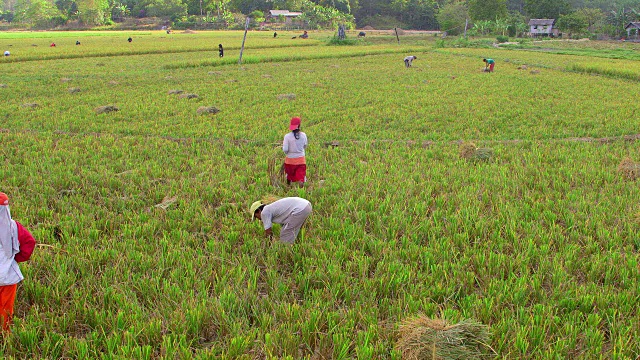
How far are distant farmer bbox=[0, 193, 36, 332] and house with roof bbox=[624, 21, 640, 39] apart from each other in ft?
182

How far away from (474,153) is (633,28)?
168 feet

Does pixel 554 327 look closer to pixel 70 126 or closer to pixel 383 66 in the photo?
pixel 70 126

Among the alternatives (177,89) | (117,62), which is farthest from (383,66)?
(117,62)

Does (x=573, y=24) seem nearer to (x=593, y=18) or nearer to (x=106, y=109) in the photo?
(x=593, y=18)

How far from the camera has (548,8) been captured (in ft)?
176

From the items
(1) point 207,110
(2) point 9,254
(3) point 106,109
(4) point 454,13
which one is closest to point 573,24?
(4) point 454,13

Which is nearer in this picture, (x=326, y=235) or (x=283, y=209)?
(x=283, y=209)

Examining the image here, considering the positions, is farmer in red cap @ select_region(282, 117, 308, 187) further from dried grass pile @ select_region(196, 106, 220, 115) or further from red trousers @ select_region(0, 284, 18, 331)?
dried grass pile @ select_region(196, 106, 220, 115)

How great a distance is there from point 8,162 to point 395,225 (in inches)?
226

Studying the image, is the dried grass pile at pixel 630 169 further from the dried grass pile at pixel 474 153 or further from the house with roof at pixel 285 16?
the house with roof at pixel 285 16

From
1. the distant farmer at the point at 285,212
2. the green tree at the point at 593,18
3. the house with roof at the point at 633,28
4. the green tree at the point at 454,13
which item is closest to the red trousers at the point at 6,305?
the distant farmer at the point at 285,212

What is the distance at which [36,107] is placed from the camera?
10.8 m

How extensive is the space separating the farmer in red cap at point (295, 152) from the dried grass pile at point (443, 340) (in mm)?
3151

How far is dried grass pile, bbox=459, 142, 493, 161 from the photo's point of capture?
6.89m
